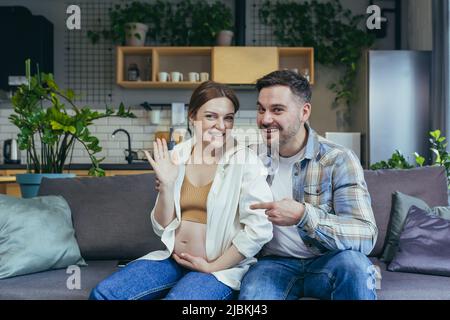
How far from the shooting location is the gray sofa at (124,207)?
8.09 feet

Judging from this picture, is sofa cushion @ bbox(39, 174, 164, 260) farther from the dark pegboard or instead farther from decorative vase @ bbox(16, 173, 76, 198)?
the dark pegboard

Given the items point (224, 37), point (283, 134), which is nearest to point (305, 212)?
point (283, 134)

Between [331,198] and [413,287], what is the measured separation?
45cm

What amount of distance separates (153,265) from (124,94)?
4.09 m

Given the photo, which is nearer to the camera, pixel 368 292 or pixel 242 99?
pixel 368 292

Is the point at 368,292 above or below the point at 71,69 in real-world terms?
below

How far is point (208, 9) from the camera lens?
5531 millimetres

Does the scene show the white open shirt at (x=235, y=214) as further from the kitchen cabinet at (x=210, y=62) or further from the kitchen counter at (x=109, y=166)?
the kitchen cabinet at (x=210, y=62)

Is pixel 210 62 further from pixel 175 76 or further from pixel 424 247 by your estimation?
pixel 424 247

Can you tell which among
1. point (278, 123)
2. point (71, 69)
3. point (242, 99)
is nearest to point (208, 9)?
point (242, 99)

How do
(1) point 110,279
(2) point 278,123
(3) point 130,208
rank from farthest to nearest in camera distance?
(3) point 130,208
(2) point 278,123
(1) point 110,279

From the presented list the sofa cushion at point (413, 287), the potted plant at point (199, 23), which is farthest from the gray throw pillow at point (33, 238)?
the potted plant at point (199, 23)

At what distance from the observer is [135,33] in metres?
5.43
